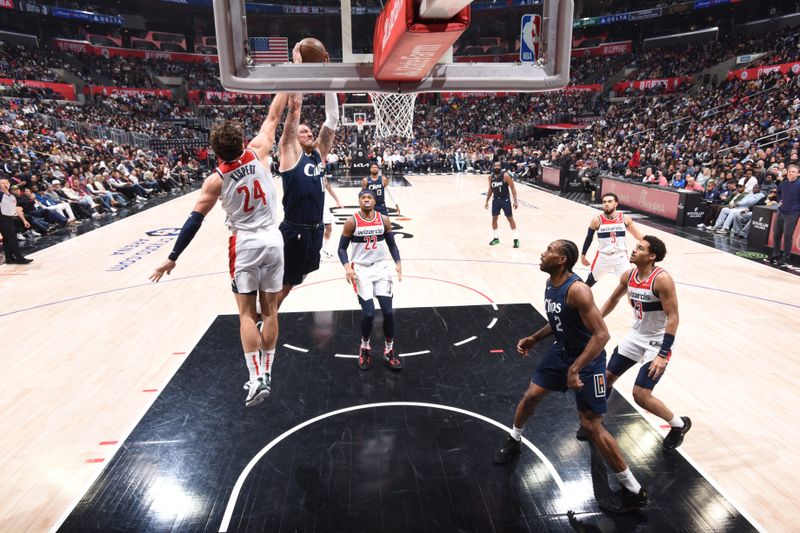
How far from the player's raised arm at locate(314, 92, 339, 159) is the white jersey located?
0.86 m

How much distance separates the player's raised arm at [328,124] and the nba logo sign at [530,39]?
5.15 ft

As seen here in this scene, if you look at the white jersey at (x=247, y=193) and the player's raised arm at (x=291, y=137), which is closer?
the white jersey at (x=247, y=193)

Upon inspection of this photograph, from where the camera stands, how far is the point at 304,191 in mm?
4246

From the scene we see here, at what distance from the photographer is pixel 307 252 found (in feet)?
14.2

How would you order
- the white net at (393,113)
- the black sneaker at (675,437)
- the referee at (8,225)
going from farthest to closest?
the white net at (393,113), the referee at (8,225), the black sneaker at (675,437)

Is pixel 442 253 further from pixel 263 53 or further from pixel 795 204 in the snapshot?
pixel 263 53

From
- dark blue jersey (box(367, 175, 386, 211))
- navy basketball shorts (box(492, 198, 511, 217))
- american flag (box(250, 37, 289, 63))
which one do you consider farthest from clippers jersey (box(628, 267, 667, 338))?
dark blue jersey (box(367, 175, 386, 211))

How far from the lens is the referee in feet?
29.8

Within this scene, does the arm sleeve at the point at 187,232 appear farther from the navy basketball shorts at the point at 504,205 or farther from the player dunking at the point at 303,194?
the navy basketball shorts at the point at 504,205

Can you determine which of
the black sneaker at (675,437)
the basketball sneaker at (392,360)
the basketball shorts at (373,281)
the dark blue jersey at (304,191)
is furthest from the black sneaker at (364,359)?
the black sneaker at (675,437)

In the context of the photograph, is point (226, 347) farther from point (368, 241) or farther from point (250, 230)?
point (250, 230)

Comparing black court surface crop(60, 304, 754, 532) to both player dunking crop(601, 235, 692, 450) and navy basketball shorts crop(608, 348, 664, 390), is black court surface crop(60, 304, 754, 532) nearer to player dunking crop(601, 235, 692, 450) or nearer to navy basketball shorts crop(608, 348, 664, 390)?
player dunking crop(601, 235, 692, 450)

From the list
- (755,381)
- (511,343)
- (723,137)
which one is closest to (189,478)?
(511,343)

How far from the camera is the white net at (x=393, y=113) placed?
20703 mm
